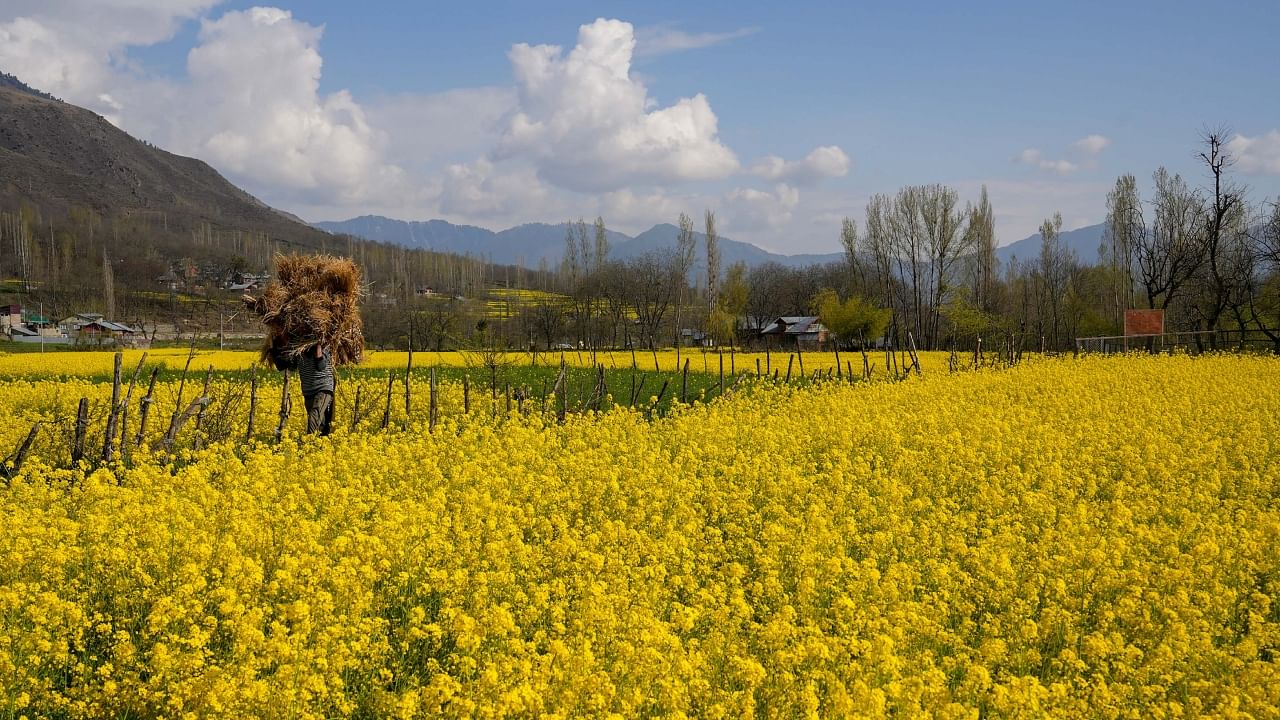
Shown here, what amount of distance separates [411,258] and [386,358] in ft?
394

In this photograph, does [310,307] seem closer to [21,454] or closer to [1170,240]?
[21,454]

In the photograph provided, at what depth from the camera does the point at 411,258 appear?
147500 millimetres

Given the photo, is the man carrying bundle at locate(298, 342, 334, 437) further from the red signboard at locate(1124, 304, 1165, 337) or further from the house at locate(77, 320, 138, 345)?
the house at locate(77, 320, 138, 345)

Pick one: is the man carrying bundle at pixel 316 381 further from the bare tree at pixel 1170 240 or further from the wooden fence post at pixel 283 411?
the bare tree at pixel 1170 240

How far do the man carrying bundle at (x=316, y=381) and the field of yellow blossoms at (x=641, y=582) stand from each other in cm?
88

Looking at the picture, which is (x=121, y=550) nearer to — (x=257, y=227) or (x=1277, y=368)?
(x=1277, y=368)

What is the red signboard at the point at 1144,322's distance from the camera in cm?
3356

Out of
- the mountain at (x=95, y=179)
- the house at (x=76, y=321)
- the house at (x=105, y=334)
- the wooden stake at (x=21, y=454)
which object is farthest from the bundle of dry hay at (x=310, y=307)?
the mountain at (x=95, y=179)

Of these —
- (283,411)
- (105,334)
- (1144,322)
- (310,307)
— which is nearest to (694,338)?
(105,334)

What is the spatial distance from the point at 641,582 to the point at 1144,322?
35517mm

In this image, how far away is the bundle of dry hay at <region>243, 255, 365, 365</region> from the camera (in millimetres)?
10266

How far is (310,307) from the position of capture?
1029cm

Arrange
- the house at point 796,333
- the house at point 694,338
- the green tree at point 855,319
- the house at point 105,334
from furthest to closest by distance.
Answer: the house at point 694,338 < the house at point 796,333 < the green tree at point 855,319 < the house at point 105,334

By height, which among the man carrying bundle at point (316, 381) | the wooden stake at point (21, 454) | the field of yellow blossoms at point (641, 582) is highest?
the man carrying bundle at point (316, 381)
